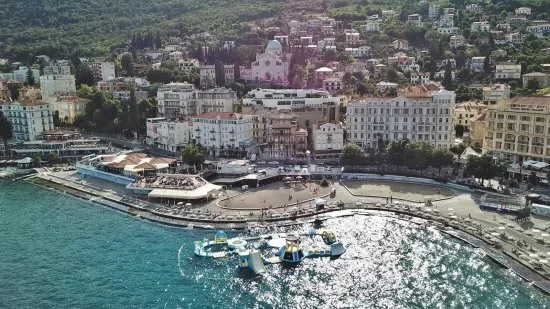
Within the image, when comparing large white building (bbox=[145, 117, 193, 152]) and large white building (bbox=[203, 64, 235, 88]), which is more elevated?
large white building (bbox=[203, 64, 235, 88])

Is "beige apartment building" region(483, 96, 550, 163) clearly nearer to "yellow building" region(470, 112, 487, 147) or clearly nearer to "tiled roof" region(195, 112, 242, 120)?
"yellow building" region(470, 112, 487, 147)

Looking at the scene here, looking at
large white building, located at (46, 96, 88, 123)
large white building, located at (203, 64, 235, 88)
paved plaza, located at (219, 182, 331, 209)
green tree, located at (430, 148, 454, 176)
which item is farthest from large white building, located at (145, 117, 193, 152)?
green tree, located at (430, 148, 454, 176)

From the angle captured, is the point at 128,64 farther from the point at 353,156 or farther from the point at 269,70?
the point at 353,156

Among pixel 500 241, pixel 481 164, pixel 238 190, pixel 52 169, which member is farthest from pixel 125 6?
pixel 500 241

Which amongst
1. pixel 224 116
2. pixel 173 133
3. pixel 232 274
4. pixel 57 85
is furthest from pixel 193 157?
pixel 57 85

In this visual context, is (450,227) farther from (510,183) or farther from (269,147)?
(269,147)

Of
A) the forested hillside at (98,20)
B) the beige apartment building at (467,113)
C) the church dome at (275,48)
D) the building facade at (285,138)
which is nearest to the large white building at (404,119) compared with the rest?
the building facade at (285,138)

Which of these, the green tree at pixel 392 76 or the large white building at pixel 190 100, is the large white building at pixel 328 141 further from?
the green tree at pixel 392 76
